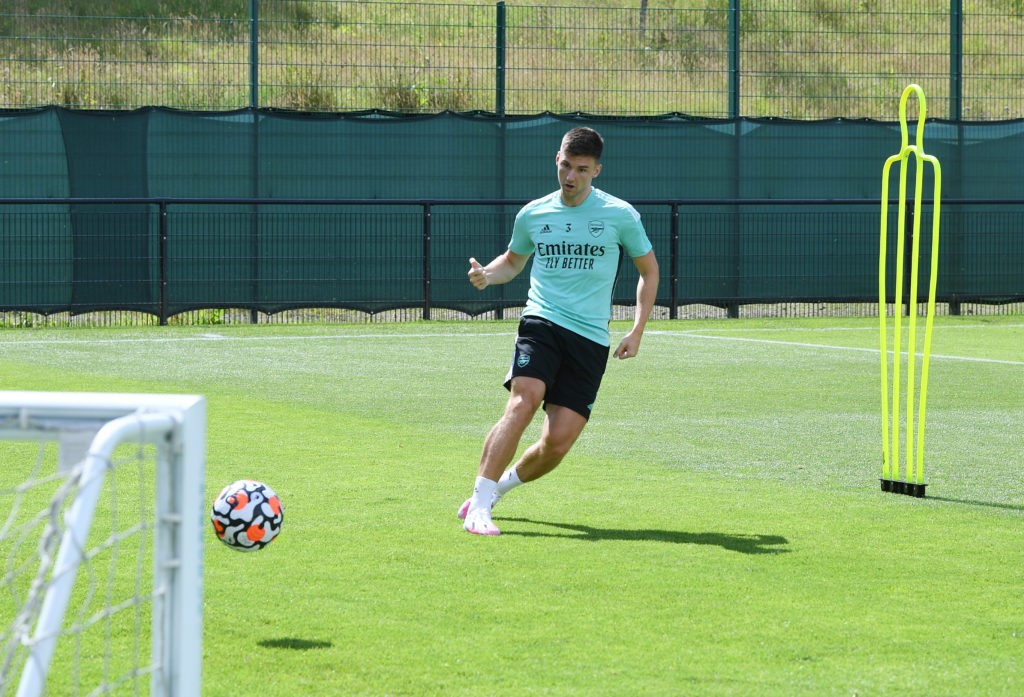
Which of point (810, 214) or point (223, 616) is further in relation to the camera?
point (810, 214)

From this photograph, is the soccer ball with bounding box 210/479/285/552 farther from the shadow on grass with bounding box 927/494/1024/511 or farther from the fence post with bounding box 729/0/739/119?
the fence post with bounding box 729/0/739/119

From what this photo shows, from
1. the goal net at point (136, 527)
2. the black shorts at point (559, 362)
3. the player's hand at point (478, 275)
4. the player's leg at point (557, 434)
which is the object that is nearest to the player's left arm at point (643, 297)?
the black shorts at point (559, 362)

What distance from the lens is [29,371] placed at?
1366 centimetres

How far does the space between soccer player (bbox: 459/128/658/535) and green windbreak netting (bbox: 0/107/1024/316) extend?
12172 mm

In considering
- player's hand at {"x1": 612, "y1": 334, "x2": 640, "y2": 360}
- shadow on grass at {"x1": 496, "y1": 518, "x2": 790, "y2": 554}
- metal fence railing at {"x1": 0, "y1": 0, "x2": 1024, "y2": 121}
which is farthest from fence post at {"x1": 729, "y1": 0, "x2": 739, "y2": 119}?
shadow on grass at {"x1": 496, "y1": 518, "x2": 790, "y2": 554}

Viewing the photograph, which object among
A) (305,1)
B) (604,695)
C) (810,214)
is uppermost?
(305,1)

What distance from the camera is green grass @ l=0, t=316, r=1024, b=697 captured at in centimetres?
479

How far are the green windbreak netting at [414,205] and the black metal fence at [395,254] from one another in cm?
3

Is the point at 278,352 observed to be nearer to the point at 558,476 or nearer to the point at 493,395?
the point at 493,395

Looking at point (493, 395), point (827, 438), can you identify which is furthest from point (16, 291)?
point (827, 438)

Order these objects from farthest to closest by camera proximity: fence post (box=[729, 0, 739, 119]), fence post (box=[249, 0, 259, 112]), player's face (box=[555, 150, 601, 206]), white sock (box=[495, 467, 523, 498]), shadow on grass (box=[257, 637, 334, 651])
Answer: fence post (box=[729, 0, 739, 119])
fence post (box=[249, 0, 259, 112])
white sock (box=[495, 467, 523, 498])
player's face (box=[555, 150, 601, 206])
shadow on grass (box=[257, 637, 334, 651])

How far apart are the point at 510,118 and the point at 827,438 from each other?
38.7 feet

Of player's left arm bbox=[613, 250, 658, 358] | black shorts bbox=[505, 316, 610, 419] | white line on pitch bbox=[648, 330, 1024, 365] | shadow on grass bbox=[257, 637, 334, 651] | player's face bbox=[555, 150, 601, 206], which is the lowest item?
shadow on grass bbox=[257, 637, 334, 651]

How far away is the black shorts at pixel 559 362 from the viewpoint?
23.2ft
